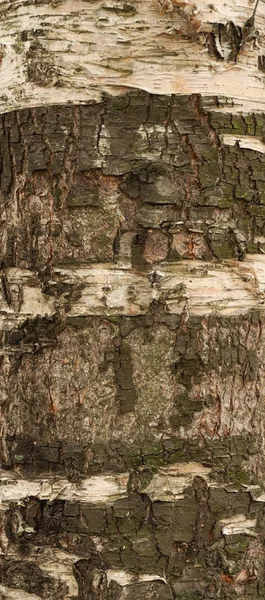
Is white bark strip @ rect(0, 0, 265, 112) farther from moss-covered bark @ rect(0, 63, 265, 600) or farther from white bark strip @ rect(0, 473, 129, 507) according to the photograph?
white bark strip @ rect(0, 473, 129, 507)

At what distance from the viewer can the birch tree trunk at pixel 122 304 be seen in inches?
99.6

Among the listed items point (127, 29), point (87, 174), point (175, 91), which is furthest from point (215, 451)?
point (127, 29)

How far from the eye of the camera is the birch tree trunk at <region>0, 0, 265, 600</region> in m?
2.53

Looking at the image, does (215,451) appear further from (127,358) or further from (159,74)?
(159,74)

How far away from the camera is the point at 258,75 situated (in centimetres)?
270

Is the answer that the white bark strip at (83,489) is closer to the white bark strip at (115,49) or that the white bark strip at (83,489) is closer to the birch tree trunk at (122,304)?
the birch tree trunk at (122,304)

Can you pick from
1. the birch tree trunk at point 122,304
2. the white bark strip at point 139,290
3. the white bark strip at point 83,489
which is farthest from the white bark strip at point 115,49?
the white bark strip at point 83,489

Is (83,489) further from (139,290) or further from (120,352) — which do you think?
(139,290)

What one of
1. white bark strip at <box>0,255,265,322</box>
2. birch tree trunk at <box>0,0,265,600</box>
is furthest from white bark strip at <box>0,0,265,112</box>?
white bark strip at <box>0,255,265,322</box>

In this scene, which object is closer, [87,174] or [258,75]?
[87,174]

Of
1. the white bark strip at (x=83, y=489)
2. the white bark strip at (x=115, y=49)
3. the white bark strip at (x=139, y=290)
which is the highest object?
the white bark strip at (x=115, y=49)

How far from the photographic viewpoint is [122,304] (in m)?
2.53

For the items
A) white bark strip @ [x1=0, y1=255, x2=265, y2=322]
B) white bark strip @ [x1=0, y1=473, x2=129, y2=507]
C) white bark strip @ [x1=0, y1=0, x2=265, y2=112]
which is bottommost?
white bark strip @ [x1=0, y1=473, x2=129, y2=507]

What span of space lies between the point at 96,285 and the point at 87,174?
32cm
